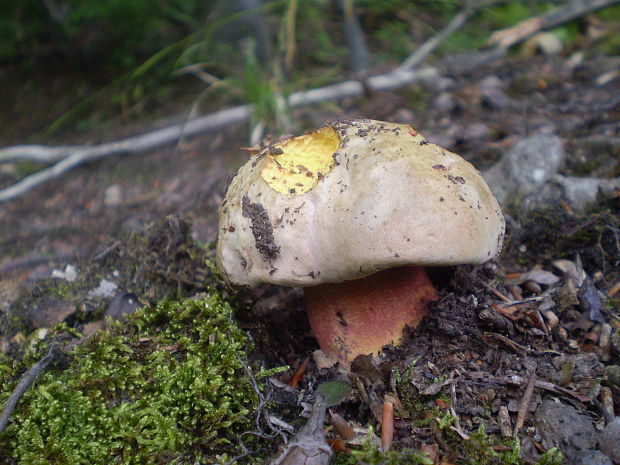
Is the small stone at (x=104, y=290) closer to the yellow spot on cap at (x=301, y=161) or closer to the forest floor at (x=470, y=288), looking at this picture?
the forest floor at (x=470, y=288)

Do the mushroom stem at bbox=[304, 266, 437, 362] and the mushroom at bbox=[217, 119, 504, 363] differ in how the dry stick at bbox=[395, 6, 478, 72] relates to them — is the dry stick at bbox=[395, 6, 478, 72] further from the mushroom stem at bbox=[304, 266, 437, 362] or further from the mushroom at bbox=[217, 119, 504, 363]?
the mushroom stem at bbox=[304, 266, 437, 362]

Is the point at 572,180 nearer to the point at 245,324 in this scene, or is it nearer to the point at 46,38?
the point at 245,324

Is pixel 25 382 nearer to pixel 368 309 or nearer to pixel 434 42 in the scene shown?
pixel 368 309

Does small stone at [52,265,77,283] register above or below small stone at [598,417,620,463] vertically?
above

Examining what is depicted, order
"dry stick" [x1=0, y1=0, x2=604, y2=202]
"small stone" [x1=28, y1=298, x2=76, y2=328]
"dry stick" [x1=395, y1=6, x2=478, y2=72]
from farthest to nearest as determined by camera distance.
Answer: "dry stick" [x1=395, y1=6, x2=478, y2=72] < "dry stick" [x1=0, y1=0, x2=604, y2=202] < "small stone" [x1=28, y1=298, x2=76, y2=328]

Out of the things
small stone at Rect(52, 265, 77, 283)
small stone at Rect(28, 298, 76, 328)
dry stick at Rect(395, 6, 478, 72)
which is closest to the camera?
small stone at Rect(28, 298, 76, 328)

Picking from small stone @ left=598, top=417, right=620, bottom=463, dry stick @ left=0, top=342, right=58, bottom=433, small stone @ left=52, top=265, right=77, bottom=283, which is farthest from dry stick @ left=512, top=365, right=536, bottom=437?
small stone @ left=52, top=265, right=77, bottom=283

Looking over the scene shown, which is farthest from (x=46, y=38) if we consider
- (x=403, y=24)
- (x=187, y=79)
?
(x=403, y=24)

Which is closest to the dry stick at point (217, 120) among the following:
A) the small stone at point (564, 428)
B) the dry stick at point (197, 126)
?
the dry stick at point (197, 126)

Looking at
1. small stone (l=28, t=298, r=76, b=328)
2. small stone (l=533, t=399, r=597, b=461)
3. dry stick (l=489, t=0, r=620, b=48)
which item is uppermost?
small stone (l=28, t=298, r=76, b=328)
